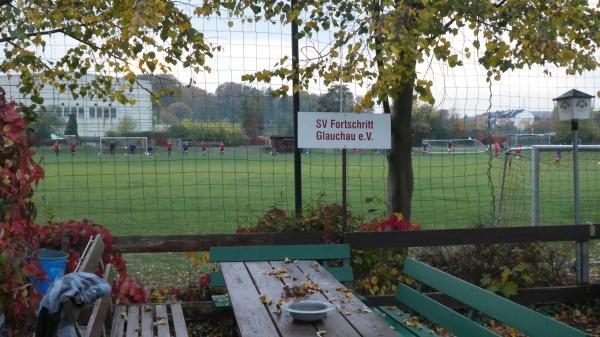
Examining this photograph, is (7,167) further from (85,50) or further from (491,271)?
(491,271)

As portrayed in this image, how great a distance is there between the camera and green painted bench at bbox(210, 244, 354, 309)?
6.09 meters

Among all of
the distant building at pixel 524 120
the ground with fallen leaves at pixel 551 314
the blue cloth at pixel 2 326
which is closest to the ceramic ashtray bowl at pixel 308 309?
the blue cloth at pixel 2 326

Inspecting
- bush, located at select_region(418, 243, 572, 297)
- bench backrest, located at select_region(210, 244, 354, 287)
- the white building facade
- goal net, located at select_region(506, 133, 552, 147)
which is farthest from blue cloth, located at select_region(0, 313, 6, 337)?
goal net, located at select_region(506, 133, 552, 147)

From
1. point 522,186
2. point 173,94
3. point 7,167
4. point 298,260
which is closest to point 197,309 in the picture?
point 298,260

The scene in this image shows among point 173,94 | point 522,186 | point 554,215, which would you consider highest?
point 173,94

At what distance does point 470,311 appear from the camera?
450 cm

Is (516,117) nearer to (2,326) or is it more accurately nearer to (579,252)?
(579,252)

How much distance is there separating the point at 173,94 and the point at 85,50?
1.03 meters

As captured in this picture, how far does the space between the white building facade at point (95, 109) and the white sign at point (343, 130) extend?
2048mm

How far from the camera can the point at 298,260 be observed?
Result: 604cm

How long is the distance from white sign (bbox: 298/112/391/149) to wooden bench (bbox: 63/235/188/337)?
183 cm

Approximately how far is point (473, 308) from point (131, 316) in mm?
2405

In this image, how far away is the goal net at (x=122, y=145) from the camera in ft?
27.5

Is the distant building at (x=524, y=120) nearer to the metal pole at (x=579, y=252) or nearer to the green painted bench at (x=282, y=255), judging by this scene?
the metal pole at (x=579, y=252)
